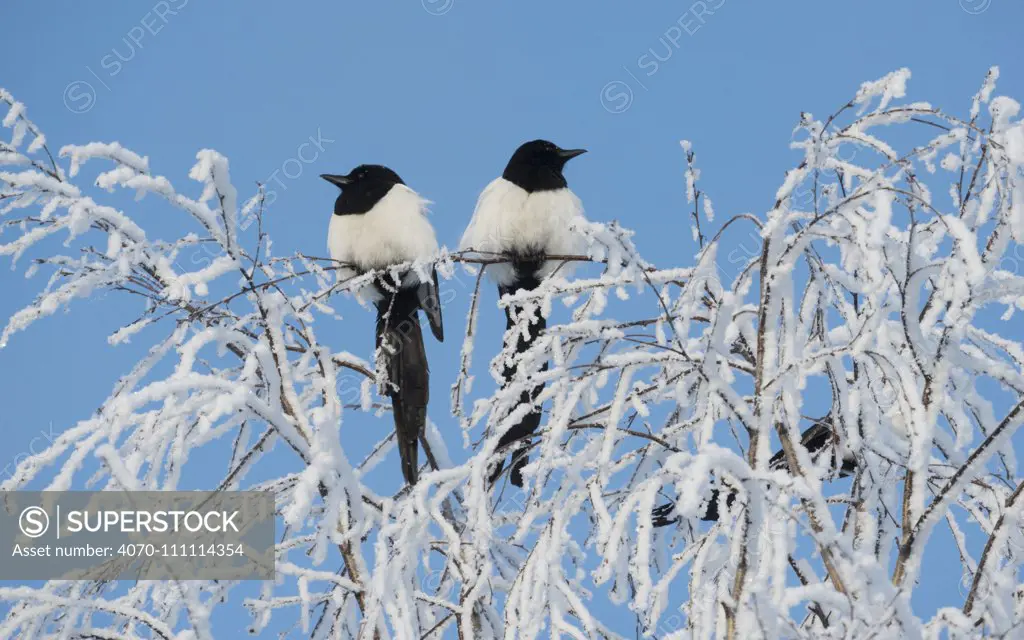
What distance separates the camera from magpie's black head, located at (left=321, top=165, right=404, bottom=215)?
3.98 m

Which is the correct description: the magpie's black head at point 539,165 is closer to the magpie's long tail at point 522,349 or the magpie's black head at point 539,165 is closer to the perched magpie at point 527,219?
the perched magpie at point 527,219

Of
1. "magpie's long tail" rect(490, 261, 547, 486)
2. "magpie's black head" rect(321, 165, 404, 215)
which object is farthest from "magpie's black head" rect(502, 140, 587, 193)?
"magpie's black head" rect(321, 165, 404, 215)

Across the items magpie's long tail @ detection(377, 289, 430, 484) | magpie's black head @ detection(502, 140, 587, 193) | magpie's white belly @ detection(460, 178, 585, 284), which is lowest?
Result: magpie's long tail @ detection(377, 289, 430, 484)

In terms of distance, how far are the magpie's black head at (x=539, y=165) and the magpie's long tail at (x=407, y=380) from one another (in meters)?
0.67

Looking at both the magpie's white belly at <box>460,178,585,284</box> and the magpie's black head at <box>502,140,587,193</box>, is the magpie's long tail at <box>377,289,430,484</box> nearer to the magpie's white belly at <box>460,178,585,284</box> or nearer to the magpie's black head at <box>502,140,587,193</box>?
the magpie's white belly at <box>460,178,585,284</box>

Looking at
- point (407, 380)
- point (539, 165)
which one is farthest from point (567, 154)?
point (407, 380)

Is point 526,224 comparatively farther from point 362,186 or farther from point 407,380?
point 407,380

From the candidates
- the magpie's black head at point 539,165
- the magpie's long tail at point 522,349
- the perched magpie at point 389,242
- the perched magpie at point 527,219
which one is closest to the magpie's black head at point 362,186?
the perched magpie at point 389,242

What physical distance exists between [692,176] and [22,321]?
1534mm

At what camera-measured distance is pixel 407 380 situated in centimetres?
339

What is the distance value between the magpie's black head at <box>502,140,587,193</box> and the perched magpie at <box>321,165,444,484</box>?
1.31 ft

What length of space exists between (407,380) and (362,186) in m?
1.04

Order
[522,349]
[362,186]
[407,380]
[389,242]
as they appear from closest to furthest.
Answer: [407,380], [522,349], [389,242], [362,186]

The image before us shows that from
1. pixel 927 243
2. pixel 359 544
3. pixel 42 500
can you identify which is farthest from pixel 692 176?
pixel 42 500
